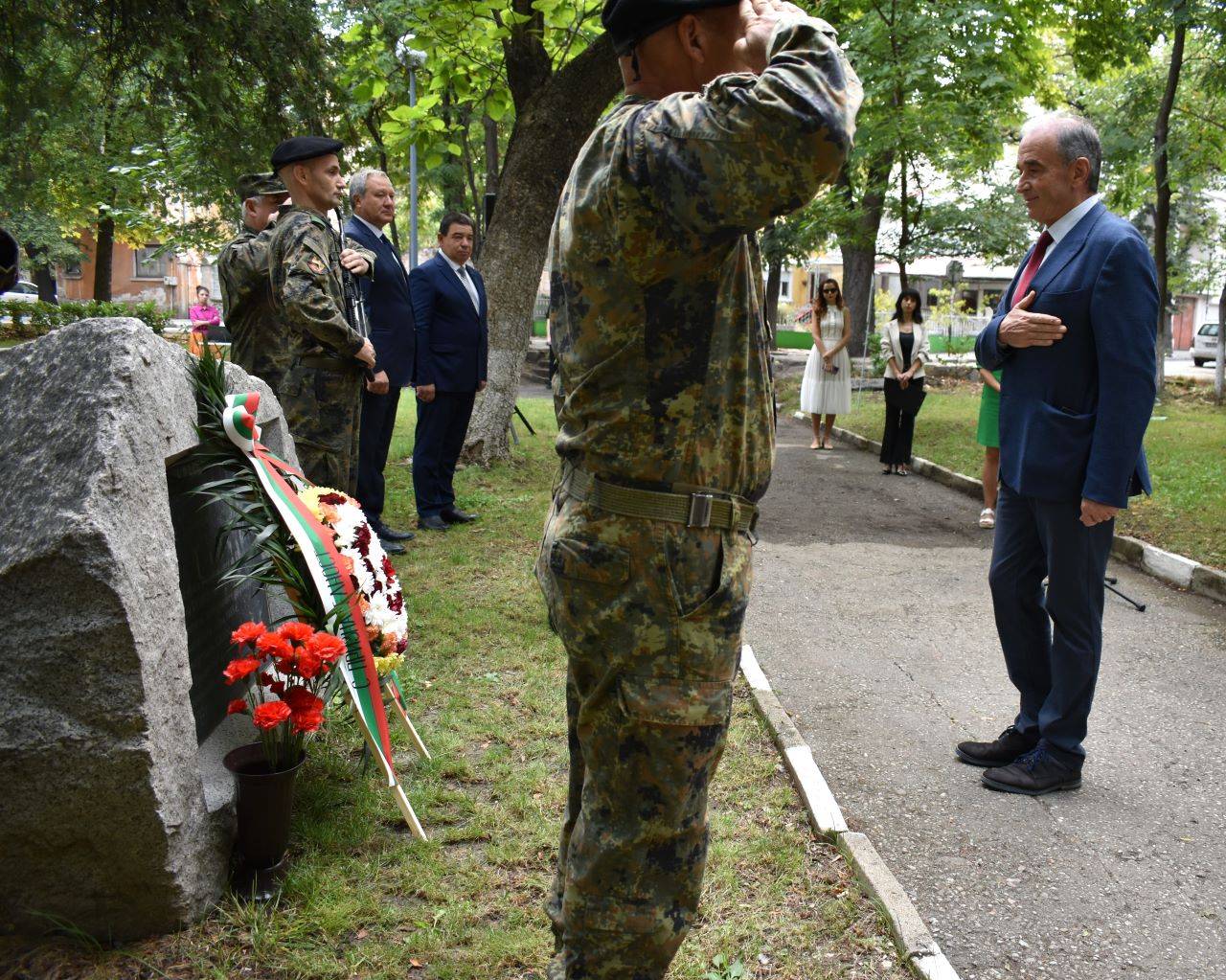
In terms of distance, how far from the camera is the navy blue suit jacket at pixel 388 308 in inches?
262

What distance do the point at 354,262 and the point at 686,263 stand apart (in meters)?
4.47

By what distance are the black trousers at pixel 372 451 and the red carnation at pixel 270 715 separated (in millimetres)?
3769

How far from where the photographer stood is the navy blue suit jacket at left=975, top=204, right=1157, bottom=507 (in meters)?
3.48

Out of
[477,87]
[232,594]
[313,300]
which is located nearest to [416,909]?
[232,594]

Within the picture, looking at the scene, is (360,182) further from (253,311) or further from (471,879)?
(471,879)

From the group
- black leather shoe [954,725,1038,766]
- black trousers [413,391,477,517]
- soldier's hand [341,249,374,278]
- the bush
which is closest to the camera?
black leather shoe [954,725,1038,766]

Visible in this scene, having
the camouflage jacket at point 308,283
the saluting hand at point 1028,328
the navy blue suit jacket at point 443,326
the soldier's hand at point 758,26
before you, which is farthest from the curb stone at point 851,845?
the navy blue suit jacket at point 443,326

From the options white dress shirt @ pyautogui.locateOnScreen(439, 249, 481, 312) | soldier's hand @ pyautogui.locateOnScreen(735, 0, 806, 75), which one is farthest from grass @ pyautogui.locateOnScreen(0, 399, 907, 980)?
white dress shirt @ pyautogui.locateOnScreen(439, 249, 481, 312)

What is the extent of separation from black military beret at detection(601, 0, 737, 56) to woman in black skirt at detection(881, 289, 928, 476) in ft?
30.9

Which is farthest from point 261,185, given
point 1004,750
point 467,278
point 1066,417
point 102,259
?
point 102,259

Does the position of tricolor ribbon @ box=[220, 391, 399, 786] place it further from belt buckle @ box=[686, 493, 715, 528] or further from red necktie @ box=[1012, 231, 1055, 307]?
red necktie @ box=[1012, 231, 1055, 307]

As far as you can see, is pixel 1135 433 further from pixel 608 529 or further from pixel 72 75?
pixel 72 75

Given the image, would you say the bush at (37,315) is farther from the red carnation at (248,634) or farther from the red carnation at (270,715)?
the red carnation at (270,715)

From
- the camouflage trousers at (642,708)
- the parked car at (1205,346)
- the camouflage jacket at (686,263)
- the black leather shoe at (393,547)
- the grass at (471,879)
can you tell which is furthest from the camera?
the parked car at (1205,346)
